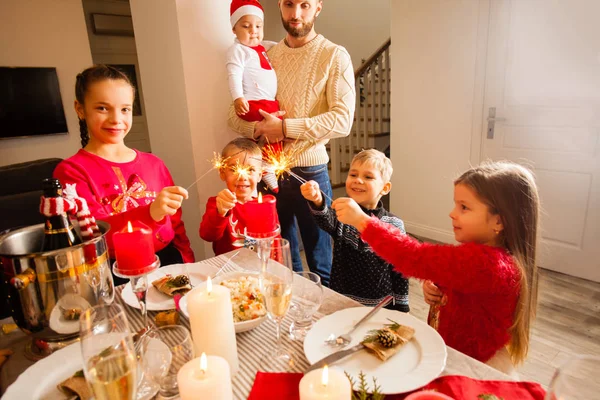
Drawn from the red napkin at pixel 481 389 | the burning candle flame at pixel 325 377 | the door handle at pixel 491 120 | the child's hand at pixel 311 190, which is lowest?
the red napkin at pixel 481 389

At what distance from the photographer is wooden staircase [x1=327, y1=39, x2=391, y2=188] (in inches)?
187

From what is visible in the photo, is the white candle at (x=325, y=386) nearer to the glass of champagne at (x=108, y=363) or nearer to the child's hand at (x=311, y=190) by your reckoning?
the glass of champagne at (x=108, y=363)

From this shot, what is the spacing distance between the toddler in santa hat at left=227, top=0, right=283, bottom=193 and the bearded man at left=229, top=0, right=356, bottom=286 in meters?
0.06

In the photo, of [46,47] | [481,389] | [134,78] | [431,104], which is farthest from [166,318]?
[134,78]

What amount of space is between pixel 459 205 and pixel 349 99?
920mm

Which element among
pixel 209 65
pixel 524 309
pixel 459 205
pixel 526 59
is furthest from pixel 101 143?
pixel 526 59

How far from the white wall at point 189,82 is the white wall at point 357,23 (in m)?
3.79

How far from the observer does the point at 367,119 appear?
195 inches

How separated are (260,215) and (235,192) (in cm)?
71

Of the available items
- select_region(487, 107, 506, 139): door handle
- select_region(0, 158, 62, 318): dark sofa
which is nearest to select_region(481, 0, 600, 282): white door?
select_region(487, 107, 506, 139): door handle

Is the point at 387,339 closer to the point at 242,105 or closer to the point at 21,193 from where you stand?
the point at 242,105

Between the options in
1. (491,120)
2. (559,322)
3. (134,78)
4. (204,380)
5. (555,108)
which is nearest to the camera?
(204,380)

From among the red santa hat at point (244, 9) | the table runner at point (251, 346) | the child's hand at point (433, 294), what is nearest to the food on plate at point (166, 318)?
the table runner at point (251, 346)

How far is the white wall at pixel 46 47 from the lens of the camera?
4.29m
